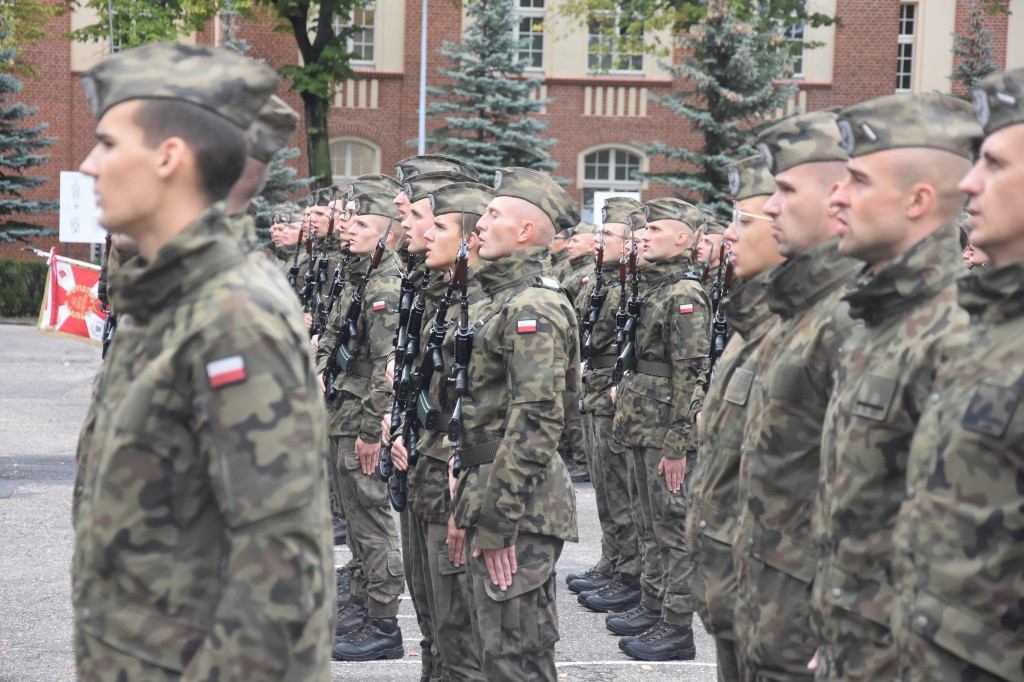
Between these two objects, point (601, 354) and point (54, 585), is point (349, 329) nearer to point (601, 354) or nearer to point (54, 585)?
point (54, 585)

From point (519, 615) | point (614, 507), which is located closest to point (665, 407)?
point (614, 507)

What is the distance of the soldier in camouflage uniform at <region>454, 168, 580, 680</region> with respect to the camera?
14.8 ft

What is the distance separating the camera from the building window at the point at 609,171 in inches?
1220

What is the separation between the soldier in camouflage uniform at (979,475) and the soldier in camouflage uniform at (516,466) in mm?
1999

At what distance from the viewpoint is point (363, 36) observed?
101 feet

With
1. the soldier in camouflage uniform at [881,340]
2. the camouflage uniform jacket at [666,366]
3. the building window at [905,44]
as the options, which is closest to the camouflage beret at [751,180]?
the soldier in camouflage uniform at [881,340]

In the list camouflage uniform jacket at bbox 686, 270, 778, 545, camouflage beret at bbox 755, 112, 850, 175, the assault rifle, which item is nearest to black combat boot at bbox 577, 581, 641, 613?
the assault rifle

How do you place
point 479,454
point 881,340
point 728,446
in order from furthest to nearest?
point 479,454 → point 728,446 → point 881,340

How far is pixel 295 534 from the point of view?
2123mm

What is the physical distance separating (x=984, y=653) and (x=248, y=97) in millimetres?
1926

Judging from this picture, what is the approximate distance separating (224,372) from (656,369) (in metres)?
5.88

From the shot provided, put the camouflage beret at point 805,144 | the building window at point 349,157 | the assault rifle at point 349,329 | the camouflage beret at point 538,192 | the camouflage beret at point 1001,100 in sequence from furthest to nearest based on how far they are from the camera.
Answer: the building window at point 349,157 < the assault rifle at point 349,329 < the camouflage beret at point 538,192 < the camouflage beret at point 805,144 < the camouflage beret at point 1001,100

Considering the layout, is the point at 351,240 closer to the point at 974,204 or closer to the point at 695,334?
the point at 695,334

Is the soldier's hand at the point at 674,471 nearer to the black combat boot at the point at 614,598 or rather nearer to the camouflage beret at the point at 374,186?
the black combat boot at the point at 614,598
